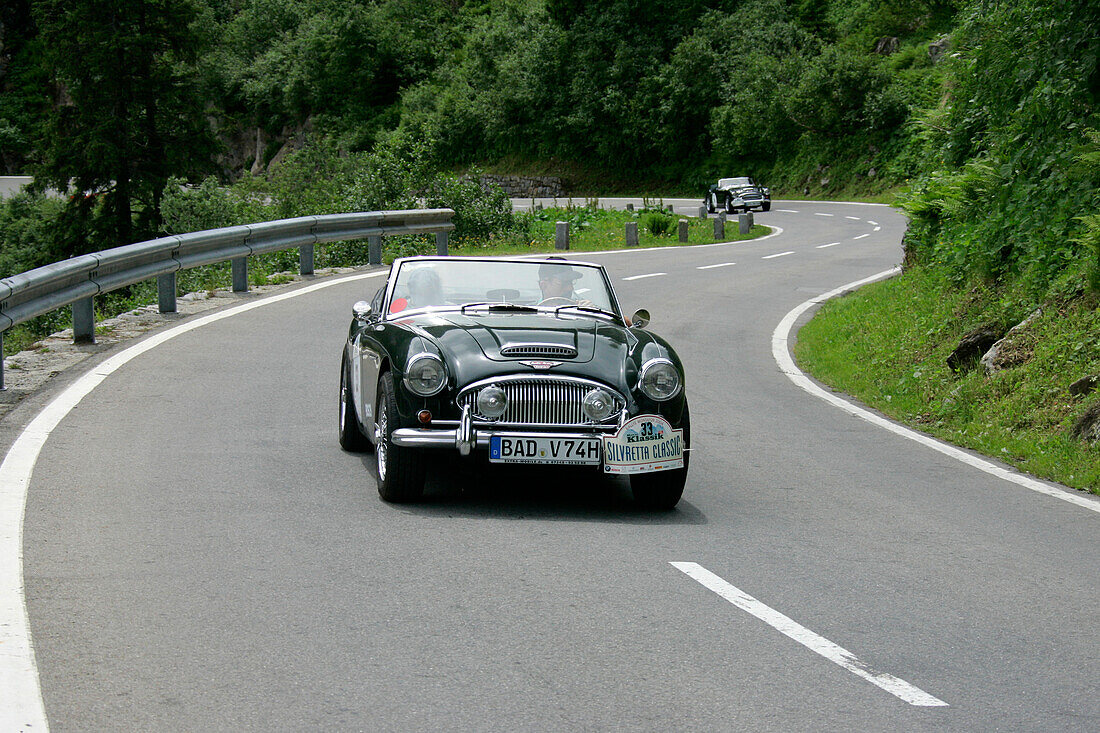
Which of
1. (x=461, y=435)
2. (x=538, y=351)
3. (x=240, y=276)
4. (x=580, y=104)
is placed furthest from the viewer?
(x=580, y=104)

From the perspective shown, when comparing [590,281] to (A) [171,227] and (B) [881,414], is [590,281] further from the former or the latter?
(A) [171,227]

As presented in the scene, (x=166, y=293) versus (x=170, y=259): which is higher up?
(x=170, y=259)

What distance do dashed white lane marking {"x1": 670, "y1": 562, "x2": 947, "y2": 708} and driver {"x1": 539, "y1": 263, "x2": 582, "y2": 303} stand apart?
289cm

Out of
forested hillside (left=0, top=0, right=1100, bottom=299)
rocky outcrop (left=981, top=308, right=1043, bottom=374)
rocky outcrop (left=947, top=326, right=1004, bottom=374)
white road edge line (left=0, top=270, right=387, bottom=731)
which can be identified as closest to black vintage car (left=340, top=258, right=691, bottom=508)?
white road edge line (left=0, top=270, right=387, bottom=731)

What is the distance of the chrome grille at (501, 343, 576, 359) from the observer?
732 centimetres

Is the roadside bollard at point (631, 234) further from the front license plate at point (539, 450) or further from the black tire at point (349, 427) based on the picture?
the front license plate at point (539, 450)

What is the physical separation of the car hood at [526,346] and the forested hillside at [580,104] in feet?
20.5

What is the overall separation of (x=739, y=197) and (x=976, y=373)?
4167cm

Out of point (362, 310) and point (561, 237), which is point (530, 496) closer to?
point (362, 310)

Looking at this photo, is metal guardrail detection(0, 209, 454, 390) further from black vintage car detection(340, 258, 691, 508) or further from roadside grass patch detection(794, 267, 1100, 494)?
roadside grass patch detection(794, 267, 1100, 494)

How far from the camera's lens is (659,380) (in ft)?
24.3

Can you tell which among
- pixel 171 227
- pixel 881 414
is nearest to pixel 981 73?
pixel 881 414

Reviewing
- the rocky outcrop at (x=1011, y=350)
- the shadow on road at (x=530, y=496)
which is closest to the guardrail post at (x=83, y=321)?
the shadow on road at (x=530, y=496)

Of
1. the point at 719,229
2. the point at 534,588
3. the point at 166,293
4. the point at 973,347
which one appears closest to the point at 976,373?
the point at 973,347
